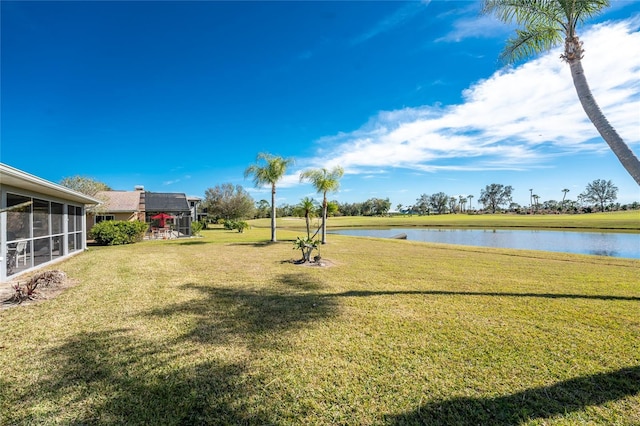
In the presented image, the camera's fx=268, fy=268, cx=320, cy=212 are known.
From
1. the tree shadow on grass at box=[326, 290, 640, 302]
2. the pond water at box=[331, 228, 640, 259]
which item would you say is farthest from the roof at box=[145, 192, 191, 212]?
the pond water at box=[331, 228, 640, 259]

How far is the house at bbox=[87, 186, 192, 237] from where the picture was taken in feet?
73.2

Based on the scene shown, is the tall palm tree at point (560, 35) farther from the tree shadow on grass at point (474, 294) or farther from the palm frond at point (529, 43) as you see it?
the tree shadow on grass at point (474, 294)

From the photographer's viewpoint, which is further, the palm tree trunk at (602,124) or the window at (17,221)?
the window at (17,221)

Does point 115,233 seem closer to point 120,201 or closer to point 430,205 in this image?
point 120,201

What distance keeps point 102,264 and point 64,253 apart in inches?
134

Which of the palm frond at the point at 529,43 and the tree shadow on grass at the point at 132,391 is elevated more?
the palm frond at the point at 529,43

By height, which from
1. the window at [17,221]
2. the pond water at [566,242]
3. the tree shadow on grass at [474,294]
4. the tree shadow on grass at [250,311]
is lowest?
the pond water at [566,242]

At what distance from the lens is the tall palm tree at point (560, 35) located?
3.83m

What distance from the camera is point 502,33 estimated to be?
637 cm

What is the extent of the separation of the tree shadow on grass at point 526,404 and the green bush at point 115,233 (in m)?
19.3

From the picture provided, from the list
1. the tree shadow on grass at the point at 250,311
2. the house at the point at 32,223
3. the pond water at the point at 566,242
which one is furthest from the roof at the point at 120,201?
the pond water at the point at 566,242

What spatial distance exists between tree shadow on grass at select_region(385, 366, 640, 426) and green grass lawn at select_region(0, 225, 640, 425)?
0.01 metres

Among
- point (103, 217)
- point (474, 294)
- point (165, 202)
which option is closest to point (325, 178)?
point (474, 294)

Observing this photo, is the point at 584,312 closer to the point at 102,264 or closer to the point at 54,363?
the point at 54,363
